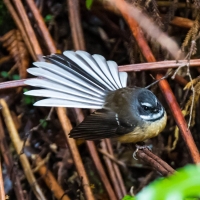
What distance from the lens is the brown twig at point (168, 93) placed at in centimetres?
154

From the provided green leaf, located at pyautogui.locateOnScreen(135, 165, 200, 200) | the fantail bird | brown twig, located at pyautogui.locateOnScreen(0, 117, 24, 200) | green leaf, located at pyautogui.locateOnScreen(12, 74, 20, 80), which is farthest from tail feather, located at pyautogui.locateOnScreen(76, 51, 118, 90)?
green leaf, located at pyautogui.locateOnScreen(135, 165, 200, 200)

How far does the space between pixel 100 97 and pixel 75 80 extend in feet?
0.63

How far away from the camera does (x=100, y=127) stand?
171 centimetres

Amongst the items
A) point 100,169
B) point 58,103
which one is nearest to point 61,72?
point 58,103

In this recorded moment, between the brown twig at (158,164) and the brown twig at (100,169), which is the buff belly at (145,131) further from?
the brown twig at (158,164)

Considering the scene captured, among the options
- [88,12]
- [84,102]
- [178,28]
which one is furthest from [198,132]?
[88,12]

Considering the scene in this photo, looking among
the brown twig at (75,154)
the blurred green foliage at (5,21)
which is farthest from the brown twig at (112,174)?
the blurred green foliage at (5,21)

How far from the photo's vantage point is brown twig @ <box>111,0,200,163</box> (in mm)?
1544

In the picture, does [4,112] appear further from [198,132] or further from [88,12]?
[198,132]

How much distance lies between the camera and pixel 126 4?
1.86m

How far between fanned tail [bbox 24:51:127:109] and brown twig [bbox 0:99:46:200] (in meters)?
0.58

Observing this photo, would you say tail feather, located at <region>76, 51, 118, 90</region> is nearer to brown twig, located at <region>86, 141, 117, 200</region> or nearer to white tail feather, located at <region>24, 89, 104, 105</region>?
white tail feather, located at <region>24, 89, 104, 105</region>

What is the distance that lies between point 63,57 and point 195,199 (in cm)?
98

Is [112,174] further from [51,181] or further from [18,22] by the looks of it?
[18,22]
